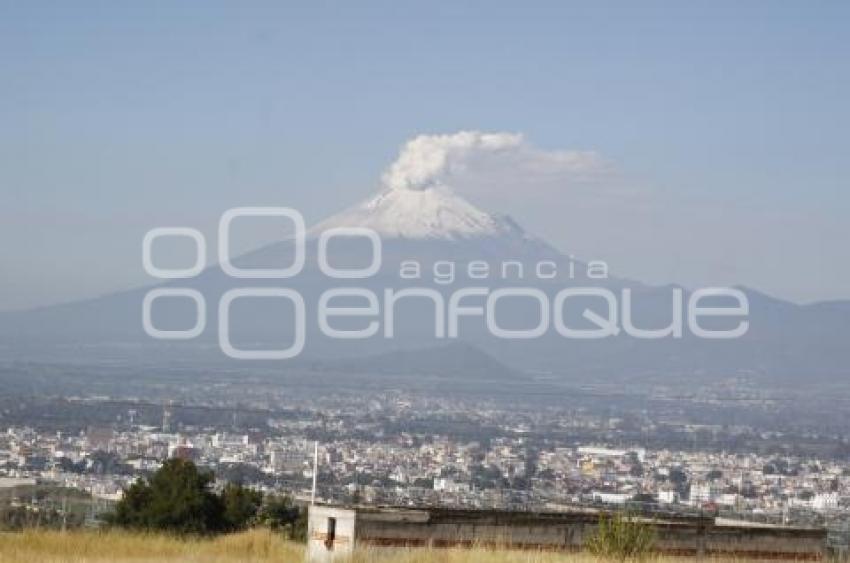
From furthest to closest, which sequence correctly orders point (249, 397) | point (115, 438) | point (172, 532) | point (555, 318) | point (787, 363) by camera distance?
1. point (555, 318)
2. point (787, 363)
3. point (249, 397)
4. point (115, 438)
5. point (172, 532)

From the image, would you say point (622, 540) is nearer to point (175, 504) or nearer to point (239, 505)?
point (175, 504)

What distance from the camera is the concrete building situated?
60.2ft

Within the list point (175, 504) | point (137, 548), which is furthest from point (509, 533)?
point (175, 504)

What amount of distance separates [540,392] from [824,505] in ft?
326

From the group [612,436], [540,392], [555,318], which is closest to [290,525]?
[612,436]

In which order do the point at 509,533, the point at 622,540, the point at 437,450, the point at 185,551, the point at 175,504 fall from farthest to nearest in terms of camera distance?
the point at 437,450, the point at 175,504, the point at 185,551, the point at 509,533, the point at 622,540

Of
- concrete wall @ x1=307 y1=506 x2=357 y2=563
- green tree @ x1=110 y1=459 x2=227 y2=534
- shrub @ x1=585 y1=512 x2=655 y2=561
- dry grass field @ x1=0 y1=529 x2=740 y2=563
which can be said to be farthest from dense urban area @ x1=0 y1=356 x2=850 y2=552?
shrub @ x1=585 y1=512 x2=655 y2=561

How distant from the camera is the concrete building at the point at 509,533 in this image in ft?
60.2

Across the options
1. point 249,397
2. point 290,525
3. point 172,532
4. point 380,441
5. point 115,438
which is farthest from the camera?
point 249,397

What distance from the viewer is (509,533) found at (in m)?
19.1

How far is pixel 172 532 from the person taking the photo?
23.9 metres

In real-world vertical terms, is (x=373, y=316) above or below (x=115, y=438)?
above

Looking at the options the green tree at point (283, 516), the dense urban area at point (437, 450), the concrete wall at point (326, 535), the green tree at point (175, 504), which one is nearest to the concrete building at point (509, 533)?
the concrete wall at point (326, 535)

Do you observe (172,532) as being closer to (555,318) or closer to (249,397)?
(249,397)
